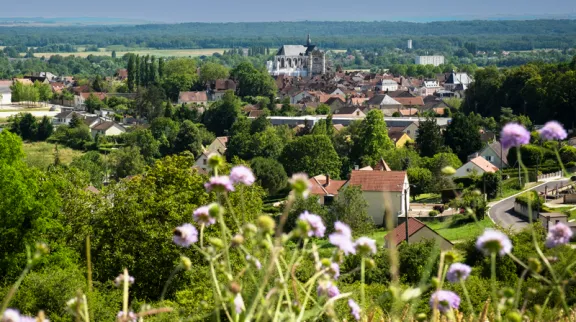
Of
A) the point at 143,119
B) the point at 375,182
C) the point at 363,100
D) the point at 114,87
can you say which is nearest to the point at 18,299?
the point at 375,182

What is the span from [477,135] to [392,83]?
56532 millimetres

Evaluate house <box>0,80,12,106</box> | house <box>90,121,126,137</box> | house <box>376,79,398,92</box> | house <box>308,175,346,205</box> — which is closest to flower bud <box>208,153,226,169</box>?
house <box>308,175,346,205</box>

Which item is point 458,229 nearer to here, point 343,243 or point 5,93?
point 343,243

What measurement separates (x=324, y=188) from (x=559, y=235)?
27842 mm

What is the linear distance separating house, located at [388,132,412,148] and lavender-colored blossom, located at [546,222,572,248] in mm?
40295

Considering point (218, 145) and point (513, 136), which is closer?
point (513, 136)

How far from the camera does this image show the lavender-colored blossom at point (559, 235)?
3.02 m

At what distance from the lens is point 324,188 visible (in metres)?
30.9

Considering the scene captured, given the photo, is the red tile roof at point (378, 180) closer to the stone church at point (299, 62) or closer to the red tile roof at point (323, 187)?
the red tile roof at point (323, 187)

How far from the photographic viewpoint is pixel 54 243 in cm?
1344

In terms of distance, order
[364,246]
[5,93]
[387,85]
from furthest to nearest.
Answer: [387,85], [5,93], [364,246]

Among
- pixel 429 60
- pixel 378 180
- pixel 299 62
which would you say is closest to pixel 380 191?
pixel 378 180

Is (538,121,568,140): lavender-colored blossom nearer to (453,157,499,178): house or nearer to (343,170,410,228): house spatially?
(343,170,410,228): house

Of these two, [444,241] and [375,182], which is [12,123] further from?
[444,241]
